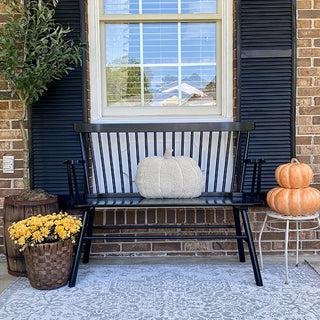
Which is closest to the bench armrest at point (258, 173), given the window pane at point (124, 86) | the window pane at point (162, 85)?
the window pane at point (162, 85)

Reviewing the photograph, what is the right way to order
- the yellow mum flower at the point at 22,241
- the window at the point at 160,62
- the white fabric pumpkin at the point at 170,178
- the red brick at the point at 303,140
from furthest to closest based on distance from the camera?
the window at the point at 160,62 → the red brick at the point at 303,140 → the white fabric pumpkin at the point at 170,178 → the yellow mum flower at the point at 22,241

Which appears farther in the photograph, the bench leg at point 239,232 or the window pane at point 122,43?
the window pane at point 122,43

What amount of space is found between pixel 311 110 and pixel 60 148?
1.92m

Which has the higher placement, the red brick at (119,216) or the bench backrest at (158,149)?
the bench backrest at (158,149)

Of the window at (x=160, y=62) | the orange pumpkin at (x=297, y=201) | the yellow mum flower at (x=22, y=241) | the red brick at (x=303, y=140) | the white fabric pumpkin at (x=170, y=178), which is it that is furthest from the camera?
the window at (x=160, y=62)

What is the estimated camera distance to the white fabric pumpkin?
2.68 m

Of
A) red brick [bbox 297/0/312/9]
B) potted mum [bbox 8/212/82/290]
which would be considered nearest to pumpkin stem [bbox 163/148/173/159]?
potted mum [bbox 8/212/82/290]

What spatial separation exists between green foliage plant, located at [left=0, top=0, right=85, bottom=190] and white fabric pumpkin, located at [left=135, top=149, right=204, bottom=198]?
0.84 meters

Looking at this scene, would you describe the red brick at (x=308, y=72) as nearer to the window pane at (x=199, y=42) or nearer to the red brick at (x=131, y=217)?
the window pane at (x=199, y=42)

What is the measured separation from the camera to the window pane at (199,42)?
123 inches

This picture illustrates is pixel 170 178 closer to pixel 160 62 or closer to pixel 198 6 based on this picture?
pixel 160 62

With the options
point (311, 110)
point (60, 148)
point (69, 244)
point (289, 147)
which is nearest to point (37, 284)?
point (69, 244)

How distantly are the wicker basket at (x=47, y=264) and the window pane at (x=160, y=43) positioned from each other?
1.60 m

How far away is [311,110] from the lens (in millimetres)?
2949
